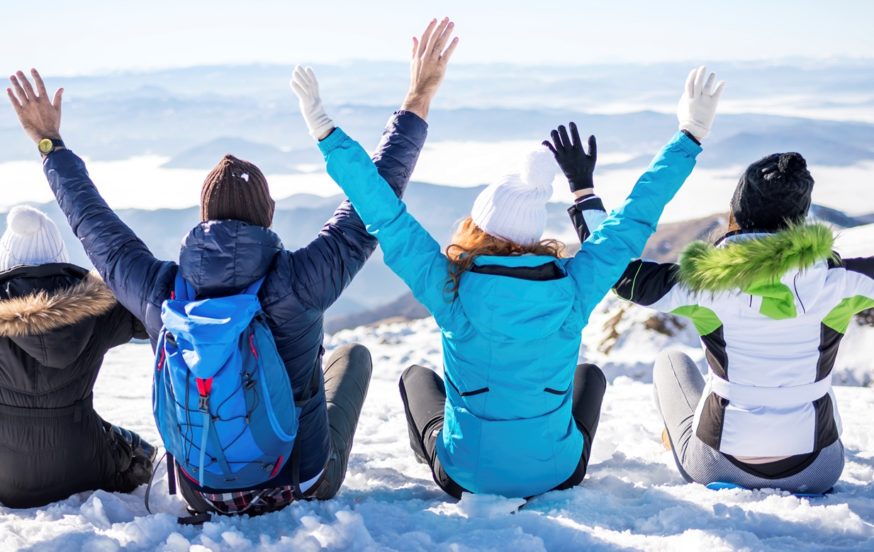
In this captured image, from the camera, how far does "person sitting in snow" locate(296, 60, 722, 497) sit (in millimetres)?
3162

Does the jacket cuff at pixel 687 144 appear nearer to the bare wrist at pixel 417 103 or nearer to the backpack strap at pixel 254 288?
the bare wrist at pixel 417 103

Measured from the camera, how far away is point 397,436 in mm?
5473

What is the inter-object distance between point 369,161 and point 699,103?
60.0 inches

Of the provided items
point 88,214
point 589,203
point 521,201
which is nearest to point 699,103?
point 589,203

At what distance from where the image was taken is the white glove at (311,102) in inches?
126

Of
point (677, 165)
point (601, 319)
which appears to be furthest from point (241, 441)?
point (601, 319)

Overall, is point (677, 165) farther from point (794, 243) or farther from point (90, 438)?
point (90, 438)

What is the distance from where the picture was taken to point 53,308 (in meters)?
3.34

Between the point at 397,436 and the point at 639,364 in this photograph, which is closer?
the point at 397,436

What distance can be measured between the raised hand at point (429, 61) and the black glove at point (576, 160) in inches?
24.1

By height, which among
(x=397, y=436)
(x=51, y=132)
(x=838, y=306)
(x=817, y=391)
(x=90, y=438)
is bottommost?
(x=397, y=436)

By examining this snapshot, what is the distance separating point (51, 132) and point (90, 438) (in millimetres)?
1445

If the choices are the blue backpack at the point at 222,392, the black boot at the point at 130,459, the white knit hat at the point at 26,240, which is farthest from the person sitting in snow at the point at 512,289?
the black boot at the point at 130,459

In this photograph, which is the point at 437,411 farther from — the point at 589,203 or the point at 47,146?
the point at 47,146
